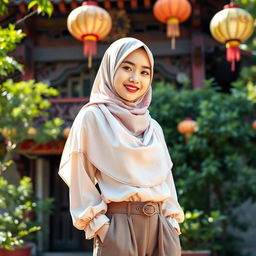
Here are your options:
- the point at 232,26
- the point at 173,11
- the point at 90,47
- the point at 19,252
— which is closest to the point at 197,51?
the point at 173,11

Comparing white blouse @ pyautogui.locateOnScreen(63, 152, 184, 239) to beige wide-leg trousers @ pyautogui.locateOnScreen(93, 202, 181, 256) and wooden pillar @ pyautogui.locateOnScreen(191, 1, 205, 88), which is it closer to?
beige wide-leg trousers @ pyautogui.locateOnScreen(93, 202, 181, 256)

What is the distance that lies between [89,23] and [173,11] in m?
1.46

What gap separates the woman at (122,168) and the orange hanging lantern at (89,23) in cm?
457

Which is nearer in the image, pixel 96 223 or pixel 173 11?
pixel 96 223

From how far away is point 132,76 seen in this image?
246 cm

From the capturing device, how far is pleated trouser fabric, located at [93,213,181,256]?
2.25 meters

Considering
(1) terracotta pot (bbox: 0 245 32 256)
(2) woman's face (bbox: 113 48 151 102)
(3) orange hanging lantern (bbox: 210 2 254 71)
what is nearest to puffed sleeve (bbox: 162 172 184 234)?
(2) woman's face (bbox: 113 48 151 102)

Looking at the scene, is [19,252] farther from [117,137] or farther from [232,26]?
[117,137]

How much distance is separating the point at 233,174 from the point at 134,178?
17.9 ft

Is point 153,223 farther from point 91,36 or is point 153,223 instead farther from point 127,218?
point 91,36

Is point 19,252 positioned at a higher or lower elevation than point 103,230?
lower

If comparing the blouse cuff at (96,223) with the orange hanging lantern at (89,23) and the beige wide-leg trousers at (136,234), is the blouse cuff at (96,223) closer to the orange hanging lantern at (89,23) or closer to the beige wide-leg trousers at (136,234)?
the beige wide-leg trousers at (136,234)

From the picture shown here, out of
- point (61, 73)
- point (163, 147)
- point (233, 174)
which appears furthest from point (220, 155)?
point (163, 147)

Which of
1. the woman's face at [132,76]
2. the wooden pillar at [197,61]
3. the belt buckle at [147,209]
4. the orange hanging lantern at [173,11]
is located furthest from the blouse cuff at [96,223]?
the wooden pillar at [197,61]
